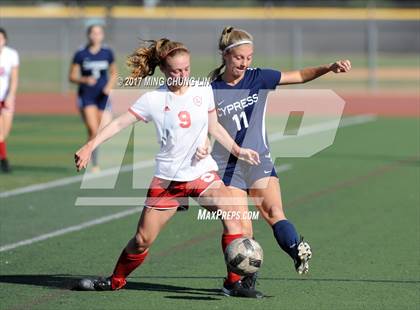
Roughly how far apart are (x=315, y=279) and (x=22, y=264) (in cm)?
264

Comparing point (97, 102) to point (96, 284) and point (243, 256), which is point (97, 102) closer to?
point (96, 284)

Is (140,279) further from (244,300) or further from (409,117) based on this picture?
(409,117)

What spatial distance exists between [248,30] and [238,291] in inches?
1508

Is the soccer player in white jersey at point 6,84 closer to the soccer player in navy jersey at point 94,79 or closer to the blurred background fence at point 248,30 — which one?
the soccer player in navy jersey at point 94,79

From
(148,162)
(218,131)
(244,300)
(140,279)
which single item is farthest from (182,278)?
(148,162)

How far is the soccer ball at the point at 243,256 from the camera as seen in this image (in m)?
7.59

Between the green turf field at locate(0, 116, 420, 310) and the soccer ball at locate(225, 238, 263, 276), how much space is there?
260 millimetres

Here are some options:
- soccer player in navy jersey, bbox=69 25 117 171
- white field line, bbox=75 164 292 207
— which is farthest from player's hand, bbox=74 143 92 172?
soccer player in navy jersey, bbox=69 25 117 171

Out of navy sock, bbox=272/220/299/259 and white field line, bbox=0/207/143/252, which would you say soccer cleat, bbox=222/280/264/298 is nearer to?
navy sock, bbox=272/220/299/259

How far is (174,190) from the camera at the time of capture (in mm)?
7734

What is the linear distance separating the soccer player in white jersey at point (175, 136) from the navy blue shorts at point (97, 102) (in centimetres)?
861

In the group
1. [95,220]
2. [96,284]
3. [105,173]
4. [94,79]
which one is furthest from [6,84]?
[96,284]

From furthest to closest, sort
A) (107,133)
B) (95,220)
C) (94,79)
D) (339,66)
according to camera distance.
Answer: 1. (94,79)
2. (95,220)
3. (339,66)
4. (107,133)

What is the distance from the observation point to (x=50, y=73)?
142 feet
